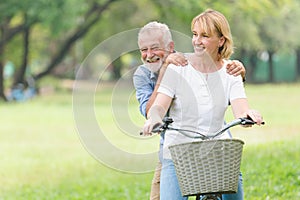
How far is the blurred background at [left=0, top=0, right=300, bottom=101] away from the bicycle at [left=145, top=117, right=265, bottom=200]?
1196cm

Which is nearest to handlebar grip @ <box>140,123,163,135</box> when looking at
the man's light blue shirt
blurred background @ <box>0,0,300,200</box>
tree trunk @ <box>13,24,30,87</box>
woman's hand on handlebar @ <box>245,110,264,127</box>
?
blurred background @ <box>0,0,300,200</box>

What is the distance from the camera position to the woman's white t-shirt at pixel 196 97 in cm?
407

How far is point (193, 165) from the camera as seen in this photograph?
367cm

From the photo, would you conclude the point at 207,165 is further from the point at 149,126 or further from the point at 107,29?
the point at 107,29

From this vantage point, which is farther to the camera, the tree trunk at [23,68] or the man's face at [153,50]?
the tree trunk at [23,68]

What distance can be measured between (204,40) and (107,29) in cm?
3535

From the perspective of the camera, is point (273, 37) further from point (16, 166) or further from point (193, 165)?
point (193, 165)

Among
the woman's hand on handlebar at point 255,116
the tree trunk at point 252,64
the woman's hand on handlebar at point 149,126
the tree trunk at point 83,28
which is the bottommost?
the tree trunk at point 252,64

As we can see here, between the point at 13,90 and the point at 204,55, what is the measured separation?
2960cm

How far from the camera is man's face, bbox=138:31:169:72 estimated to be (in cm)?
455

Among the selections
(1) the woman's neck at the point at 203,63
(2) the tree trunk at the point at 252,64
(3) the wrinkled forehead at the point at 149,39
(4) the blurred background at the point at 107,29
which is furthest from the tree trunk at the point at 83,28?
(1) the woman's neck at the point at 203,63

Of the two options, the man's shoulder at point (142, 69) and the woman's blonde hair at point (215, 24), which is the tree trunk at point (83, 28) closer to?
the man's shoulder at point (142, 69)

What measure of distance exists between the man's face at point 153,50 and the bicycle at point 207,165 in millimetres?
955

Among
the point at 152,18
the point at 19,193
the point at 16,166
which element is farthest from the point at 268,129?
the point at 152,18
